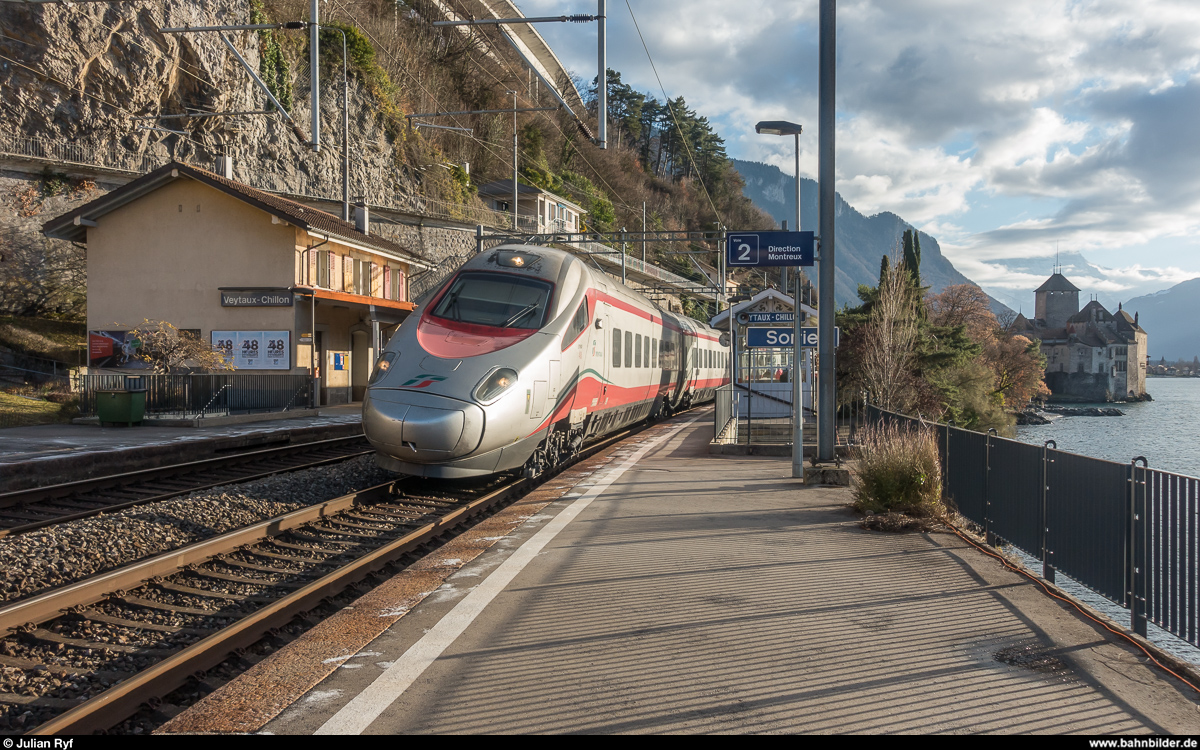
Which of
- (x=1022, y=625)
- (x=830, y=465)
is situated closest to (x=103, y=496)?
(x=830, y=465)

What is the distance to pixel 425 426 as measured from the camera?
944 centimetres

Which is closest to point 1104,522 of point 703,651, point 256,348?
point 703,651

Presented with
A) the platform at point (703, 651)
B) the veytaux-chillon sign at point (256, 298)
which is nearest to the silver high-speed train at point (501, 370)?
the platform at point (703, 651)

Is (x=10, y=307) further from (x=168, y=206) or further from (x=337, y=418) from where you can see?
(x=337, y=418)

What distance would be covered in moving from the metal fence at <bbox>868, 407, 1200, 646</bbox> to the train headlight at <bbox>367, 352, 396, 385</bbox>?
6826 millimetres

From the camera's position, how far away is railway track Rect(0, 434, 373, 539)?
961 cm

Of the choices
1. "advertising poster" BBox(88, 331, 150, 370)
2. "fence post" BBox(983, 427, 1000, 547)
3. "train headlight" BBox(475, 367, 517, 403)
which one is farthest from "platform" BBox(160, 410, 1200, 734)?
"advertising poster" BBox(88, 331, 150, 370)

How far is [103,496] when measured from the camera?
1098 centimetres

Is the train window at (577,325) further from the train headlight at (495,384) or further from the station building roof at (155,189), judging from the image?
the station building roof at (155,189)

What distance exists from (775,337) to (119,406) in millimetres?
15287

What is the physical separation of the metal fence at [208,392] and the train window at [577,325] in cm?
1306

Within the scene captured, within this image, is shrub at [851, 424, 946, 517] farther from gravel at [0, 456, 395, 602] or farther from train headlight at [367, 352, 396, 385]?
gravel at [0, 456, 395, 602]

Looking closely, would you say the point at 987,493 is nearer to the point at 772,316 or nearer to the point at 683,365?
the point at 772,316

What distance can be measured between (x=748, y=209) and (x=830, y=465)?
337 feet
